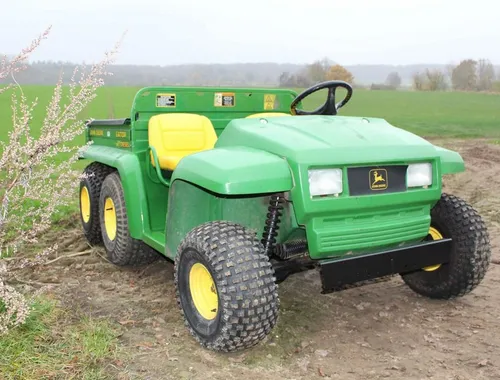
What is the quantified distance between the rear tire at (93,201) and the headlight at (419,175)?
111 inches

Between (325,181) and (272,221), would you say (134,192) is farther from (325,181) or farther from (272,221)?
(325,181)

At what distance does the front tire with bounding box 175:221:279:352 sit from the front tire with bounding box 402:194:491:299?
1.35 m

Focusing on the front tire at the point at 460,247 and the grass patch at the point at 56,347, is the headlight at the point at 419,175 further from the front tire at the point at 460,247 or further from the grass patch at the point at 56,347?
the grass patch at the point at 56,347

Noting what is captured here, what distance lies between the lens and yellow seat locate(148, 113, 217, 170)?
164 inches

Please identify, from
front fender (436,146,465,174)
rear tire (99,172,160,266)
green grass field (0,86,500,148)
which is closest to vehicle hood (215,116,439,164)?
front fender (436,146,465,174)

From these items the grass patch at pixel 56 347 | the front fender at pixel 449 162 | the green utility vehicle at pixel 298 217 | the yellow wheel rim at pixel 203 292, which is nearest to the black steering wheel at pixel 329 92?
the green utility vehicle at pixel 298 217

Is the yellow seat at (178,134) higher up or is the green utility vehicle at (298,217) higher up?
the yellow seat at (178,134)

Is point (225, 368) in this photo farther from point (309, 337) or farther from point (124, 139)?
point (124, 139)

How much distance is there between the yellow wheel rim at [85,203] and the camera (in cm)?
521

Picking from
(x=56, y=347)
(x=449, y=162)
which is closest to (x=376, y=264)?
(x=449, y=162)

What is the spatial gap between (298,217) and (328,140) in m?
0.46

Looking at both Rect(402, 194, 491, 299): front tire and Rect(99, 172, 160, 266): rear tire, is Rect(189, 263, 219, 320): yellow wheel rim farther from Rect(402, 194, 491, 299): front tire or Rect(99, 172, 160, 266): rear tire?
Rect(402, 194, 491, 299): front tire

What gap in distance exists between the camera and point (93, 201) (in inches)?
196

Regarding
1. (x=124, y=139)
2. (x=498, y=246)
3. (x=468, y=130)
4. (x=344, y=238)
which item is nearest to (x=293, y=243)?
(x=344, y=238)
